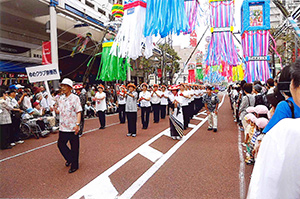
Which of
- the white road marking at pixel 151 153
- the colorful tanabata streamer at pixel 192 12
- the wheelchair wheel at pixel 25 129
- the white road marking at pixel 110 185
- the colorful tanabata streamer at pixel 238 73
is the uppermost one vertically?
the colorful tanabata streamer at pixel 192 12

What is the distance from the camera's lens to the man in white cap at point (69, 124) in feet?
14.2

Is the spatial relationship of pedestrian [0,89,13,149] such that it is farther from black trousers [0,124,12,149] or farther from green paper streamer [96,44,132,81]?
green paper streamer [96,44,132,81]

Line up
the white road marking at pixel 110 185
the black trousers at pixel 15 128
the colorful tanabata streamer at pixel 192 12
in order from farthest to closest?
the black trousers at pixel 15 128
the colorful tanabata streamer at pixel 192 12
the white road marking at pixel 110 185

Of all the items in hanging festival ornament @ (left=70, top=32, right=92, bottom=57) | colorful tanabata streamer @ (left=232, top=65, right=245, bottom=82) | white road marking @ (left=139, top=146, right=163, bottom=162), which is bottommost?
white road marking @ (left=139, top=146, right=163, bottom=162)

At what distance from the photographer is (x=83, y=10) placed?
1462 cm

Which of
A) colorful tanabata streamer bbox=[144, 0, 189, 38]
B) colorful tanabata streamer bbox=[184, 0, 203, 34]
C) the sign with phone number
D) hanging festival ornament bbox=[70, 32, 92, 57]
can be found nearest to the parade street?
the sign with phone number

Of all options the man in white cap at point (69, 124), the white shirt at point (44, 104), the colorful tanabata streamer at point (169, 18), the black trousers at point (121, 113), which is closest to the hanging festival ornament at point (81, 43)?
the white shirt at point (44, 104)

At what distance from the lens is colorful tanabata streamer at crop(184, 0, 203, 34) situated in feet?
19.7

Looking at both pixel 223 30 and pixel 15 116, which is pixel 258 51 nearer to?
pixel 223 30

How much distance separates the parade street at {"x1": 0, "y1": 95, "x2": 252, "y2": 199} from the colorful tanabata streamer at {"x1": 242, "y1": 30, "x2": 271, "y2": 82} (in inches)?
105

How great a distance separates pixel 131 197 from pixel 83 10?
14.1 m

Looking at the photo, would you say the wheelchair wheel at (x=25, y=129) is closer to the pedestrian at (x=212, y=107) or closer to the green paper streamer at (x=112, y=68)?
the green paper streamer at (x=112, y=68)

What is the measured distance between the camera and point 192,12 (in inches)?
243

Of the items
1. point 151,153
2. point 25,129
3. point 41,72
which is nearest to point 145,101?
point 151,153
